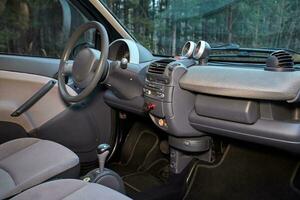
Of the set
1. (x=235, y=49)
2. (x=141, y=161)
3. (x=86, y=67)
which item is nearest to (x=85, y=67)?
(x=86, y=67)

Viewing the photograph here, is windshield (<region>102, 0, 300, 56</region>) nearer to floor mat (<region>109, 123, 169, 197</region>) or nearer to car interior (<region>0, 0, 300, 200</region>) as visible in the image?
car interior (<region>0, 0, 300, 200</region>)

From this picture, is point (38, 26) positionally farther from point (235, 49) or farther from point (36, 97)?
point (235, 49)

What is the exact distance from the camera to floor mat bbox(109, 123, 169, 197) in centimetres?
249

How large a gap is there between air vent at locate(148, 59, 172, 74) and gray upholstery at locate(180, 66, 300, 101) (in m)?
0.12

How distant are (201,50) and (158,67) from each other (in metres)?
0.22

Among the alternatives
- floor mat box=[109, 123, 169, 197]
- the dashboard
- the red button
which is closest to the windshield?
the dashboard

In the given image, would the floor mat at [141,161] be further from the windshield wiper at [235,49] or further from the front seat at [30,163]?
the windshield wiper at [235,49]

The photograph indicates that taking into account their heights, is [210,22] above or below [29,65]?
above

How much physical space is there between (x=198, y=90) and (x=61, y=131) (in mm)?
1120

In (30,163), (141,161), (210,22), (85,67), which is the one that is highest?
(210,22)

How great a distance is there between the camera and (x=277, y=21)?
1.83 metres

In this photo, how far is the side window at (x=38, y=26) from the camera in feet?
8.71

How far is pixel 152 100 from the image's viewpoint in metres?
1.98

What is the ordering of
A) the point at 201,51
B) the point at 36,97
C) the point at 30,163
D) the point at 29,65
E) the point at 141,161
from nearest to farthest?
1. the point at 30,163
2. the point at 201,51
3. the point at 36,97
4. the point at 29,65
5. the point at 141,161
